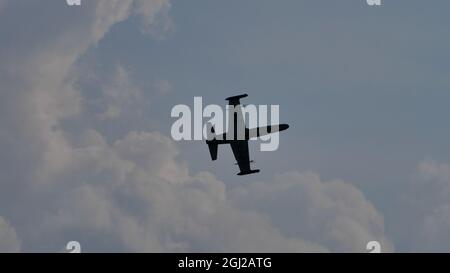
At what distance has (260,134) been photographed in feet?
628

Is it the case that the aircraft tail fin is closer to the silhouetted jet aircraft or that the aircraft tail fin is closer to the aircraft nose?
the silhouetted jet aircraft

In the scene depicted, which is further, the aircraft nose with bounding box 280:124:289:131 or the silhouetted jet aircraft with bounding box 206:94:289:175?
the silhouetted jet aircraft with bounding box 206:94:289:175

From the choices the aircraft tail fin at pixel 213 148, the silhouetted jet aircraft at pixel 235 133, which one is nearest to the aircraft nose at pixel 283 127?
the silhouetted jet aircraft at pixel 235 133

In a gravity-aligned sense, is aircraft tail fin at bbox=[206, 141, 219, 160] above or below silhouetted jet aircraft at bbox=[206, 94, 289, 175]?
below

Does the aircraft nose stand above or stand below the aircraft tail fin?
above

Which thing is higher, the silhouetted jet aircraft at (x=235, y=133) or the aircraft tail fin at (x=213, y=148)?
the silhouetted jet aircraft at (x=235, y=133)

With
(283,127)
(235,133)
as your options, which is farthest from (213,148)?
(283,127)

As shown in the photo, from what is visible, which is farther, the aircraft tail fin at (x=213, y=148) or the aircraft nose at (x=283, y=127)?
the aircraft tail fin at (x=213, y=148)

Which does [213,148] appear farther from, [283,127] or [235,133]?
[283,127]

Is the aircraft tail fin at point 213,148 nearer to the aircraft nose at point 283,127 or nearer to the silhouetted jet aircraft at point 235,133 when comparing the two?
the silhouetted jet aircraft at point 235,133

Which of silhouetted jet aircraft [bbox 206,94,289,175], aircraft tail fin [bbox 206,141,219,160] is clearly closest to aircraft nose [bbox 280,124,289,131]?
silhouetted jet aircraft [bbox 206,94,289,175]
